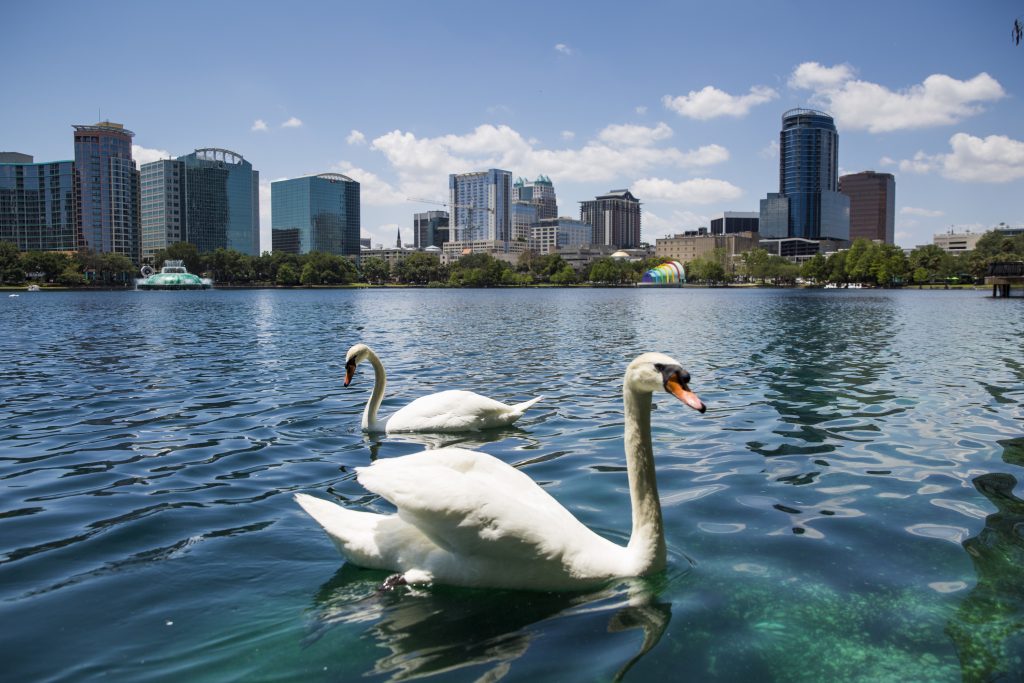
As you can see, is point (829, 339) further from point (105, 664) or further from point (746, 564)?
point (105, 664)

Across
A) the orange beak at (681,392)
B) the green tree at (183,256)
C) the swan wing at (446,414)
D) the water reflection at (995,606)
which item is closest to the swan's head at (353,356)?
the swan wing at (446,414)

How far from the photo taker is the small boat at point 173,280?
15700 centimetres

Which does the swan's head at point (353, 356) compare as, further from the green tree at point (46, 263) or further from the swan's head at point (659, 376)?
the green tree at point (46, 263)

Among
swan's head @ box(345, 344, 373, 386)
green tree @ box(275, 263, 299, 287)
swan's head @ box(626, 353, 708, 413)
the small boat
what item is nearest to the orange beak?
swan's head @ box(626, 353, 708, 413)

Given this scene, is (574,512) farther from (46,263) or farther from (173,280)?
(173,280)

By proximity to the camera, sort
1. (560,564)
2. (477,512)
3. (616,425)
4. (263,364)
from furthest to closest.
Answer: (263,364), (616,425), (560,564), (477,512)

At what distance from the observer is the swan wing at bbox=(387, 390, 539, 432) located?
10.8 metres

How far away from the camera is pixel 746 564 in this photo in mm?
5859

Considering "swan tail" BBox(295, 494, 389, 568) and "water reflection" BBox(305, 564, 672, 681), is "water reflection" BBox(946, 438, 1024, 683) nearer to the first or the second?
"water reflection" BBox(305, 564, 672, 681)

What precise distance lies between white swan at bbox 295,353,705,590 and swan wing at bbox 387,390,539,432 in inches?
203

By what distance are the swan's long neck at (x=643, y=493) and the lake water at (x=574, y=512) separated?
24 centimetres

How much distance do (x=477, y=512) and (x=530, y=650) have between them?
906 millimetres

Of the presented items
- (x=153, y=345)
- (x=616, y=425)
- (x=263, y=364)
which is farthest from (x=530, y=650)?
(x=153, y=345)

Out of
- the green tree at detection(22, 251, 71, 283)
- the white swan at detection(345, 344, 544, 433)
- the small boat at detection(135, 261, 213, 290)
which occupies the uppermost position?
the green tree at detection(22, 251, 71, 283)
